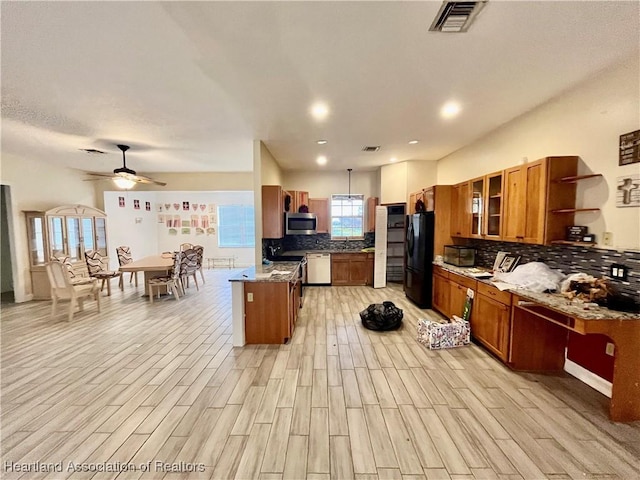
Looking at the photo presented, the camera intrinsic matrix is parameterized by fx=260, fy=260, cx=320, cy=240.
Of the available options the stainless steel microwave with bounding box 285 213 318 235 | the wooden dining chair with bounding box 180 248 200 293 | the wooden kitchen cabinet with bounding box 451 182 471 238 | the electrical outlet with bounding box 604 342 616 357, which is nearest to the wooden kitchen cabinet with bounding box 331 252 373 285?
the stainless steel microwave with bounding box 285 213 318 235

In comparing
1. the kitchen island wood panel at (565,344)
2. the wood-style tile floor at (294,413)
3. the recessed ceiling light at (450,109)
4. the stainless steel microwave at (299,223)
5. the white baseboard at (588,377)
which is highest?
the recessed ceiling light at (450,109)

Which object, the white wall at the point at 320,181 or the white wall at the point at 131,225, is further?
the white wall at the point at 131,225

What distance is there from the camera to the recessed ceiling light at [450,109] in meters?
3.03

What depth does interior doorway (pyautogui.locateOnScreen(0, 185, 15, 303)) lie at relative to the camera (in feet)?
17.1

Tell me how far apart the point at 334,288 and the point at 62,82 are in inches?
217

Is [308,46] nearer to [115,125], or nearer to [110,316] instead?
[115,125]

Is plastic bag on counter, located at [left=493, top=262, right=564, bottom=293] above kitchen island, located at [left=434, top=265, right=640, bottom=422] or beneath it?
above

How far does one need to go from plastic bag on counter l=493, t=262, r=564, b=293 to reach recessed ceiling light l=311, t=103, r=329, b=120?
2927 mm

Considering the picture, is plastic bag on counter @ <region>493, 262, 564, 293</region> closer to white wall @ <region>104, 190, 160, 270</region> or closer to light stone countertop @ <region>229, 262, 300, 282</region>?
light stone countertop @ <region>229, 262, 300, 282</region>

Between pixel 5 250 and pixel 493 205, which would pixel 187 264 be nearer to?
pixel 5 250

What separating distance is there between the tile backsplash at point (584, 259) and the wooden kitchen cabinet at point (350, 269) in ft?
10.1

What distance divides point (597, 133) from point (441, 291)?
109 inches

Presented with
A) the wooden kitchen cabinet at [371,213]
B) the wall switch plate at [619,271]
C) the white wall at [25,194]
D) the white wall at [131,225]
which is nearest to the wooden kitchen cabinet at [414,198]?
the wooden kitchen cabinet at [371,213]

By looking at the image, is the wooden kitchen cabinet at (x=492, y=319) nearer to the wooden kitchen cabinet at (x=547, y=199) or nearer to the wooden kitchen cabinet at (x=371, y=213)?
the wooden kitchen cabinet at (x=547, y=199)
